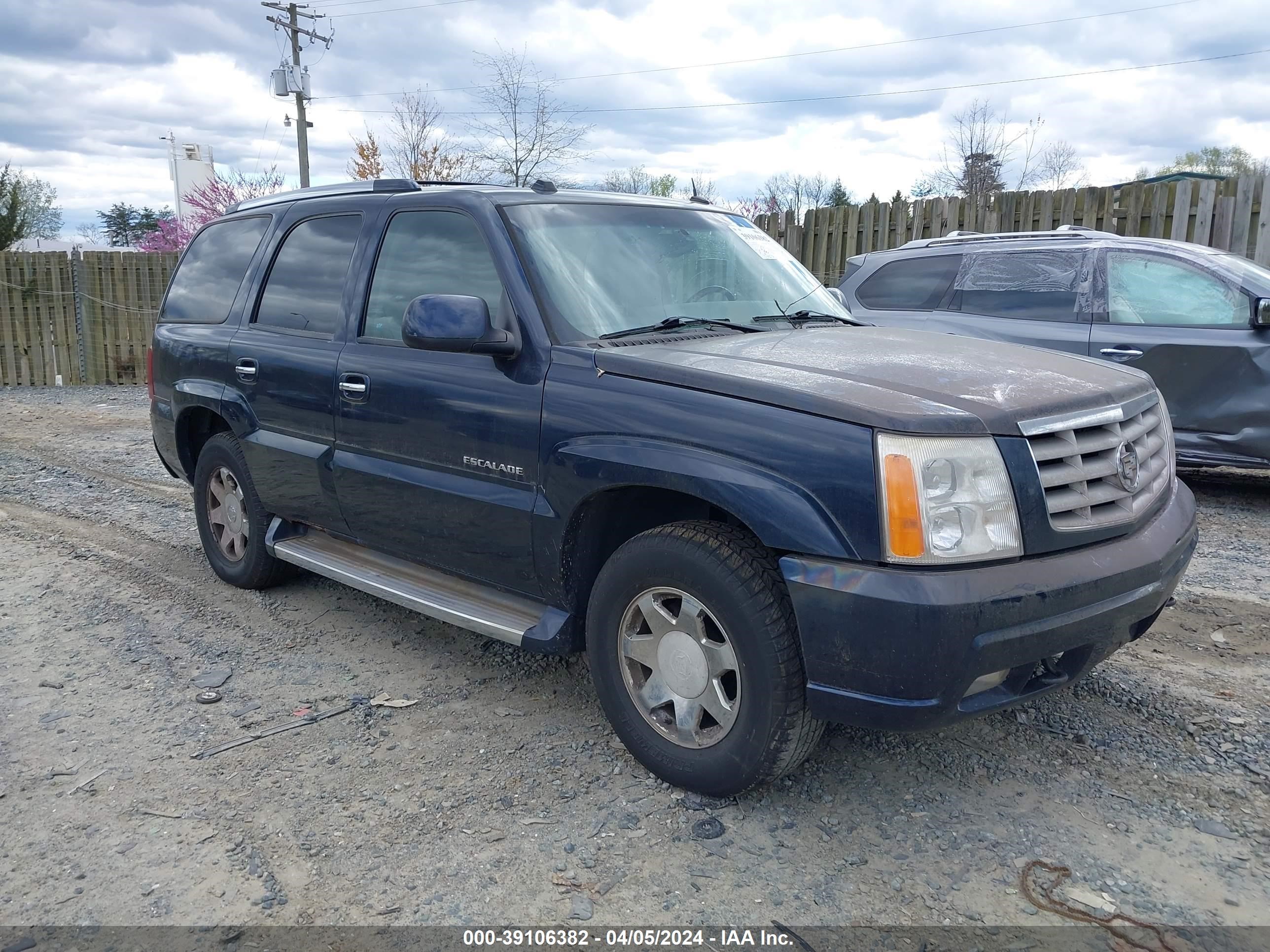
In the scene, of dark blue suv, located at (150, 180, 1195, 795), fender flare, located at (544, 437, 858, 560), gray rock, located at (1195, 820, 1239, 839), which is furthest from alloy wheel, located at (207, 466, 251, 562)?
gray rock, located at (1195, 820, 1239, 839)

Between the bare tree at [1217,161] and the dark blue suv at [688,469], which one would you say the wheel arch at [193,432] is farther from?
the bare tree at [1217,161]

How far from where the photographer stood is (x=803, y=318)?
404 centimetres

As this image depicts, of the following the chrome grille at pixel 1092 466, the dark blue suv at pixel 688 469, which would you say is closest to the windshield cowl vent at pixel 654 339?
the dark blue suv at pixel 688 469

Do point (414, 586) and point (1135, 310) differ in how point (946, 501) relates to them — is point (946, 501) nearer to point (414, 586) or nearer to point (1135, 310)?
Answer: point (414, 586)

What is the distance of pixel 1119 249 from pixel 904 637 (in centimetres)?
550

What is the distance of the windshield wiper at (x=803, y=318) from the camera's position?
3891 millimetres

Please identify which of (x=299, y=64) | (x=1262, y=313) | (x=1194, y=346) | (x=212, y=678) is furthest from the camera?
(x=299, y=64)

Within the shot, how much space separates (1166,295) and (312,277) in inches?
218

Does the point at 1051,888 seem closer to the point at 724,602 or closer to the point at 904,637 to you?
the point at 904,637

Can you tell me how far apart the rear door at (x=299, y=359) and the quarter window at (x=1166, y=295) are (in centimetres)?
522

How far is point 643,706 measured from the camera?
10.4 ft

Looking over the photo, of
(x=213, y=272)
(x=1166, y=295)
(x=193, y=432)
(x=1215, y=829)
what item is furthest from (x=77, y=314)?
(x=1215, y=829)

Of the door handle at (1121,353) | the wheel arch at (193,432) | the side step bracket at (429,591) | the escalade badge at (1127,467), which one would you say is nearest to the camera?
the escalade badge at (1127,467)

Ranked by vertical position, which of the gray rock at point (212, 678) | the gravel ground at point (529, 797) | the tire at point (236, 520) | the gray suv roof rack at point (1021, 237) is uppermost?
the gray suv roof rack at point (1021, 237)
